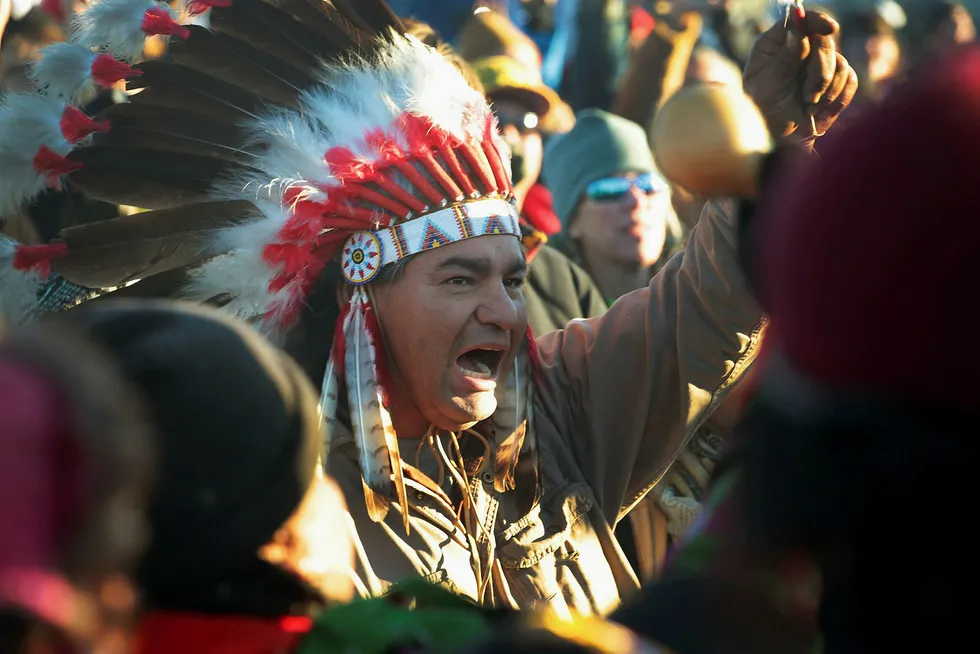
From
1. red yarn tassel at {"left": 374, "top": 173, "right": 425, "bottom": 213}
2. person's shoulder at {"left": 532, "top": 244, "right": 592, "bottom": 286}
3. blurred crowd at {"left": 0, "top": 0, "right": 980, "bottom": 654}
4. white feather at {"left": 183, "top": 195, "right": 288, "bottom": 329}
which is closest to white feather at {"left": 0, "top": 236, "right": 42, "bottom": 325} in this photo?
white feather at {"left": 183, "top": 195, "right": 288, "bottom": 329}

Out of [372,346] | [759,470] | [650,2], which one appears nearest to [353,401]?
[372,346]

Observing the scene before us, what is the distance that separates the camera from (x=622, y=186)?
525cm

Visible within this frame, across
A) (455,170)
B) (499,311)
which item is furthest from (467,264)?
(455,170)

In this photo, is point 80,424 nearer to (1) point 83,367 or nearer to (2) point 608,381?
(1) point 83,367

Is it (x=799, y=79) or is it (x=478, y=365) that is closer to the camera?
(x=799, y=79)

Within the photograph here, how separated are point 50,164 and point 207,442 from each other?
6.51ft

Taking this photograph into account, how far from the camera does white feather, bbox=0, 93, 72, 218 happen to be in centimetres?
327

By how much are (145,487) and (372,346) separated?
1.84m

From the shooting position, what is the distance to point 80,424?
127 cm

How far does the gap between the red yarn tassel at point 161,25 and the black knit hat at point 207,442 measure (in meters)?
1.90

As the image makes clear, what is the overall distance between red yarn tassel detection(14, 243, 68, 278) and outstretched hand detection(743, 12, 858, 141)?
172 centimetres

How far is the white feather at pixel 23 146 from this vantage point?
3.27 metres

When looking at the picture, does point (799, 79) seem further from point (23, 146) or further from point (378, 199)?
point (23, 146)

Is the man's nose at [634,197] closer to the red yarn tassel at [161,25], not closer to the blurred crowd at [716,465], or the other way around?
the red yarn tassel at [161,25]
